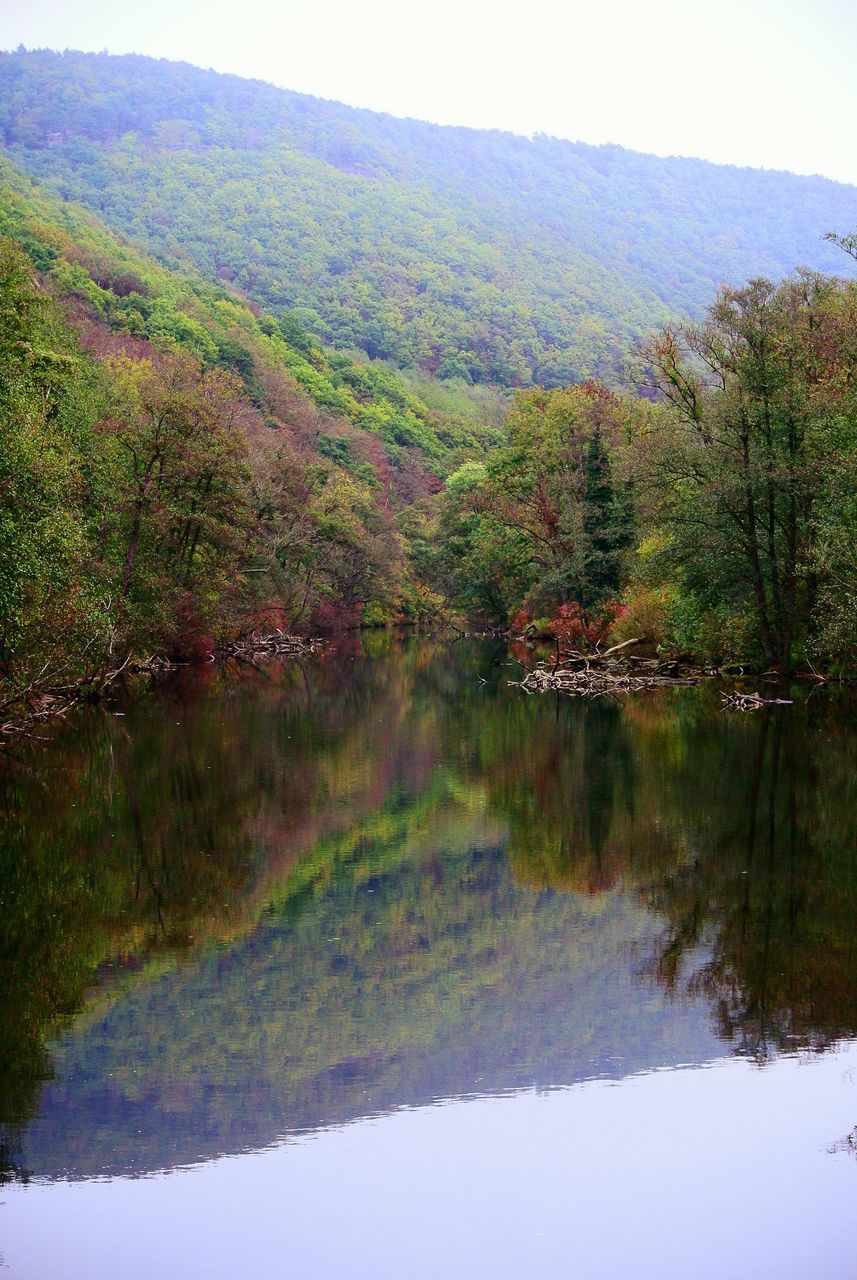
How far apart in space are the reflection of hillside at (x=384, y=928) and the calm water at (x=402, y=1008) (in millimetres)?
41

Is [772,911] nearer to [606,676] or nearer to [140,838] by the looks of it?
[140,838]

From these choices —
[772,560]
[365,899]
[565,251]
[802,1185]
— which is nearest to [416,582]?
[772,560]

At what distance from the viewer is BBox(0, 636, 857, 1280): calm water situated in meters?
6.98

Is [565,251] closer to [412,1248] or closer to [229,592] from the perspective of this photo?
[229,592]

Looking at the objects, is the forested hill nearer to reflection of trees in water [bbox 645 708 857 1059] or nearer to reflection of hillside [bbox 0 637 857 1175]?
reflection of hillside [bbox 0 637 857 1175]

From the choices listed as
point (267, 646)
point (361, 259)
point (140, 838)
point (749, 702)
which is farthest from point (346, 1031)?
point (361, 259)

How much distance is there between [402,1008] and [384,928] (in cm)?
236

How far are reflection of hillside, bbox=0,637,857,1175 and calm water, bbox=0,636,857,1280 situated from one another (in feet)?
0.14

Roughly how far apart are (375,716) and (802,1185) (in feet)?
87.9

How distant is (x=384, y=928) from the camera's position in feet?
41.6

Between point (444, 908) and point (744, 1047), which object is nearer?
point (744, 1047)

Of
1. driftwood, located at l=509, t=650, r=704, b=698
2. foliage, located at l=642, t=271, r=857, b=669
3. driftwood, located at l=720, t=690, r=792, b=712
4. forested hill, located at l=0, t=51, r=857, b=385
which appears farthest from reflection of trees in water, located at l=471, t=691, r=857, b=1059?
forested hill, located at l=0, t=51, r=857, b=385

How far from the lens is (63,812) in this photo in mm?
18422

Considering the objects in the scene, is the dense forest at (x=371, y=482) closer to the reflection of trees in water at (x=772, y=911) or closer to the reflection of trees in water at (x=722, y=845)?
the reflection of trees in water at (x=722, y=845)
